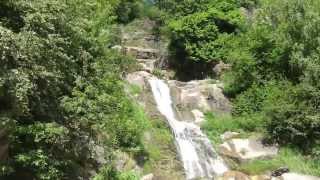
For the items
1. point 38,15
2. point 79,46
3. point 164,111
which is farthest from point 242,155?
point 38,15

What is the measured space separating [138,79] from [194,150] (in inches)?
254

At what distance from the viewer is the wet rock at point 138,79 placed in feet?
108

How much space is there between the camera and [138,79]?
33.4 metres

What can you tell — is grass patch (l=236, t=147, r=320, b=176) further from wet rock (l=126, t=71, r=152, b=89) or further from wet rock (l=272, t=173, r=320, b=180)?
wet rock (l=126, t=71, r=152, b=89)

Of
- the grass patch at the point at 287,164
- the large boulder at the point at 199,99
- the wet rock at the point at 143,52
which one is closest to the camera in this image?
the grass patch at the point at 287,164

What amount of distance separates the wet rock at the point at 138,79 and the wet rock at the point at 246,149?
582 centimetres

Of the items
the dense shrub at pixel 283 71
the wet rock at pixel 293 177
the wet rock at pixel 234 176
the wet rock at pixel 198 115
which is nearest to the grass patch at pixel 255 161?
the wet rock at pixel 198 115

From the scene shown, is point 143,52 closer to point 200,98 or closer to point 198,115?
point 200,98

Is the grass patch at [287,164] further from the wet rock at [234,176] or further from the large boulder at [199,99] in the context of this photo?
the large boulder at [199,99]

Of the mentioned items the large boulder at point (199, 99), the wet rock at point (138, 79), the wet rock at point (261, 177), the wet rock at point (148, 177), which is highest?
the wet rock at point (138, 79)

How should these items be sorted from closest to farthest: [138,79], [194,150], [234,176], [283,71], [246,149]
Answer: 1. [234,176]
2. [194,150]
3. [246,149]
4. [138,79]
5. [283,71]

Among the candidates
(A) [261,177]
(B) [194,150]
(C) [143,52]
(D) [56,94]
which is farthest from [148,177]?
(C) [143,52]

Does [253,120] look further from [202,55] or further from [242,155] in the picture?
[202,55]

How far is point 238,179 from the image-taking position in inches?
1000
